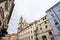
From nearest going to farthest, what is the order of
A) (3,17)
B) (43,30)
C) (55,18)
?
(3,17) → (55,18) → (43,30)

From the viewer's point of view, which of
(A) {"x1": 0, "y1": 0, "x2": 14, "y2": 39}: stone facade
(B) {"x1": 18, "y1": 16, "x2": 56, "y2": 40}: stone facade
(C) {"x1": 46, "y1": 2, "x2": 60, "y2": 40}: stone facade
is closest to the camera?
(A) {"x1": 0, "y1": 0, "x2": 14, "y2": 39}: stone facade

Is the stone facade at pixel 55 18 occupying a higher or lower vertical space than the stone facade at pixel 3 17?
higher

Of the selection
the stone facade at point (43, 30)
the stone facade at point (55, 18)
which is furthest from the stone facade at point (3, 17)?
the stone facade at point (43, 30)

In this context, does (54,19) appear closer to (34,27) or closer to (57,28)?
(57,28)

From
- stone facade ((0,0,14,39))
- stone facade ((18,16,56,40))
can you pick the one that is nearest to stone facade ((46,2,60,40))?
stone facade ((18,16,56,40))

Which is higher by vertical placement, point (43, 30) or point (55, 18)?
point (55, 18)

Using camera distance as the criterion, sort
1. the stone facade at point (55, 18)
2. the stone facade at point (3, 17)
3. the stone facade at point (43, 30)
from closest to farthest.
→ the stone facade at point (3, 17), the stone facade at point (55, 18), the stone facade at point (43, 30)

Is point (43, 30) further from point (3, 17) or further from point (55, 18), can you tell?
point (3, 17)

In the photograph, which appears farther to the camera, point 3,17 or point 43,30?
point 43,30

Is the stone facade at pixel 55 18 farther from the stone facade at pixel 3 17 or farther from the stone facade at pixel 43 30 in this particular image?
the stone facade at pixel 3 17

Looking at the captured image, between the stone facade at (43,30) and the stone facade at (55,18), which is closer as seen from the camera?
the stone facade at (55,18)

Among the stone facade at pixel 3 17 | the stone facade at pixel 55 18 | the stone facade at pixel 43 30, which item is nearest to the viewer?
the stone facade at pixel 3 17

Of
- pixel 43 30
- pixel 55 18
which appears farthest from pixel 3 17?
pixel 43 30

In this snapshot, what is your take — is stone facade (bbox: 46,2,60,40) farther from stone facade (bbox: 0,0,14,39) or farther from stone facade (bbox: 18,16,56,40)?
stone facade (bbox: 0,0,14,39)
